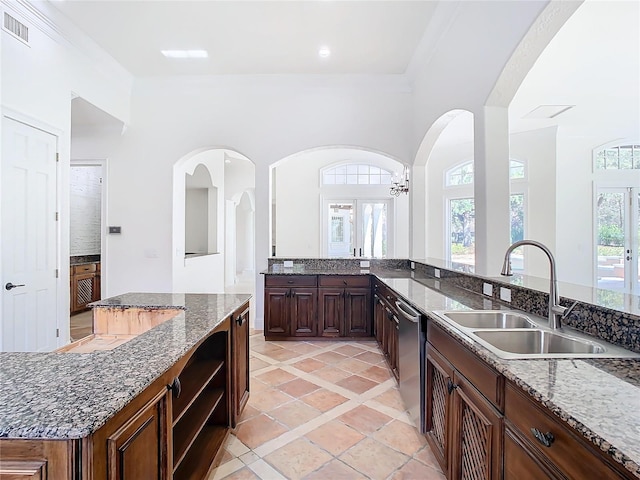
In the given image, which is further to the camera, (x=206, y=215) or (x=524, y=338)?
(x=206, y=215)

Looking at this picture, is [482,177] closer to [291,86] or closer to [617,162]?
[291,86]

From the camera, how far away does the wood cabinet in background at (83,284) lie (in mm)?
5590

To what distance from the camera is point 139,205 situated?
475 cm

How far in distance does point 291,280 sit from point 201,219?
4003mm

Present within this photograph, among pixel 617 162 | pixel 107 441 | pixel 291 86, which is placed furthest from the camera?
pixel 617 162


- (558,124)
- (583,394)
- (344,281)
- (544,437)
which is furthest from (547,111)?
(544,437)

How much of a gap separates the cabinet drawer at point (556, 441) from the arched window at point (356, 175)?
7.02m

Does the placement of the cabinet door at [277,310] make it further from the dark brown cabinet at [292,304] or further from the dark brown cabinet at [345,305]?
the dark brown cabinet at [345,305]

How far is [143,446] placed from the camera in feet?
3.49

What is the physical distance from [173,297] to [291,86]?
3418mm

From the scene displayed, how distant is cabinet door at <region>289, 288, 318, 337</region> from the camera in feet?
13.6

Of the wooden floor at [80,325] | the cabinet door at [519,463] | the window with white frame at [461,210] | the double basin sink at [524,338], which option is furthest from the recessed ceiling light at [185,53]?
the window with white frame at [461,210]

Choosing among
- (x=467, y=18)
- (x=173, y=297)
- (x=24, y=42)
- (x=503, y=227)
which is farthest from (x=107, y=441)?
(x=24, y=42)

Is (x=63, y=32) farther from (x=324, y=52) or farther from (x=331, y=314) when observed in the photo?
(x=331, y=314)
